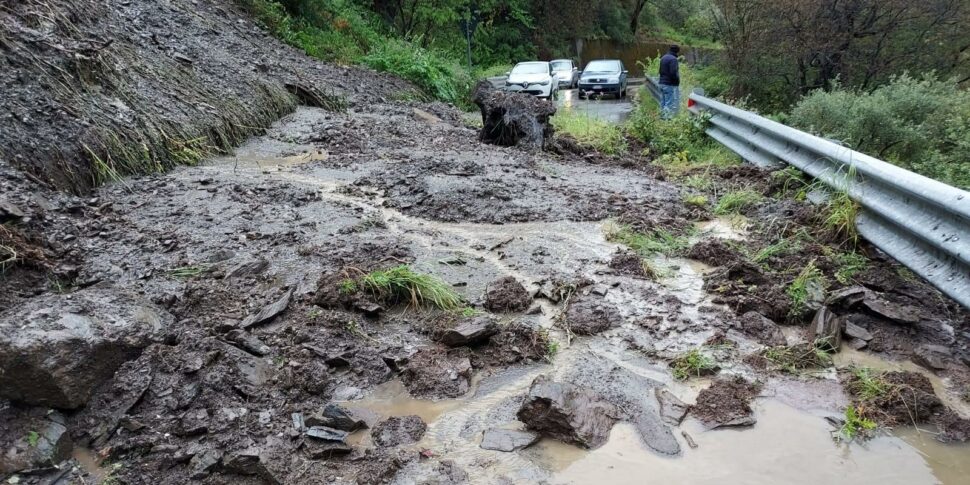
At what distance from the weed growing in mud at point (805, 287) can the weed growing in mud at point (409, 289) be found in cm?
213

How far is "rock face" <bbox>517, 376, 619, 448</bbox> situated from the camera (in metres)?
2.86

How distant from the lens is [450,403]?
3.24m

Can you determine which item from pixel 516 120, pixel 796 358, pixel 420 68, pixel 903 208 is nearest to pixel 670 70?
pixel 516 120

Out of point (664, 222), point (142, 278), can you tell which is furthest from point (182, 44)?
point (664, 222)

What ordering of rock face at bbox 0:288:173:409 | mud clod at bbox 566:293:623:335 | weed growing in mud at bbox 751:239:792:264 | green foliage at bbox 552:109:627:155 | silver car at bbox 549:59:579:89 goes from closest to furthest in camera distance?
1. rock face at bbox 0:288:173:409
2. mud clod at bbox 566:293:623:335
3. weed growing in mud at bbox 751:239:792:264
4. green foliage at bbox 552:109:627:155
5. silver car at bbox 549:59:579:89

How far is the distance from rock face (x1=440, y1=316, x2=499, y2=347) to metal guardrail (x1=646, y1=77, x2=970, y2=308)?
2461 millimetres

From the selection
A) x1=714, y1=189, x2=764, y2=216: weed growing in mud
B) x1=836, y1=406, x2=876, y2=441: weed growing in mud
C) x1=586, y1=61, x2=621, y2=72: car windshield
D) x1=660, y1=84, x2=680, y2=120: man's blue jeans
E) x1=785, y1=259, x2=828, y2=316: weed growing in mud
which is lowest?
x1=586, y1=61, x2=621, y2=72: car windshield

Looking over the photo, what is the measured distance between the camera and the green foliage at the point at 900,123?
792 centimetres

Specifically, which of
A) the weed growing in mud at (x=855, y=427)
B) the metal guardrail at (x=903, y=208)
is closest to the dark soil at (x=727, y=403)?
the weed growing in mud at (x=855, y=427)

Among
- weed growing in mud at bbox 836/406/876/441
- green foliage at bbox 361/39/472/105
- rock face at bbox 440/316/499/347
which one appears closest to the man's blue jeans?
green foliage at bbox 361/39/472/105

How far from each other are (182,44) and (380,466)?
10287mm

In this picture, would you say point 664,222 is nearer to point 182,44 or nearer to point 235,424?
point 235,424

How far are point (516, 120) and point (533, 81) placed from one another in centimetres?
1277

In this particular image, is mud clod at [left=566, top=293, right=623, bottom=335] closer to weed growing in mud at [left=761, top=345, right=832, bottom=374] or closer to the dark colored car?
weed growing in mud at [left=761, top=345, right=832, bottom=374]
